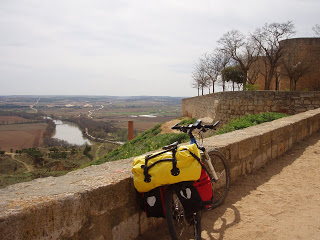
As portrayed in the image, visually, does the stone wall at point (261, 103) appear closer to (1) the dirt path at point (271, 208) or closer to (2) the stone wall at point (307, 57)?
(1) the dirt path at point (271, 208)

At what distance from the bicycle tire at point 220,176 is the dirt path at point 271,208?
0.11 meters

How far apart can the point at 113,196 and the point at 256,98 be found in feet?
40.3

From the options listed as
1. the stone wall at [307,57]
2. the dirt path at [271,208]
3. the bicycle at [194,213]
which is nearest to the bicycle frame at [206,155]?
the bicycle at [194,213]

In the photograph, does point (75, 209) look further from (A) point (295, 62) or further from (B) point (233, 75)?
(B) point (233, 75)

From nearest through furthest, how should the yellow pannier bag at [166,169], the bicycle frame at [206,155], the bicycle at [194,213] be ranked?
the yellow pannier bag at [166,169], the bicycle at [194,213], the bicycle frame at [206,155]

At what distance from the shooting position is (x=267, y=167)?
15.2 ft

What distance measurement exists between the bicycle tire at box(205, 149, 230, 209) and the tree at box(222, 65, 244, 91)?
27.3m

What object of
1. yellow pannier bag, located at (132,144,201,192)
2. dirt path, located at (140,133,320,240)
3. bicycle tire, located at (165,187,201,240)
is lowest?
dirt path, located at (140,133,320,240)

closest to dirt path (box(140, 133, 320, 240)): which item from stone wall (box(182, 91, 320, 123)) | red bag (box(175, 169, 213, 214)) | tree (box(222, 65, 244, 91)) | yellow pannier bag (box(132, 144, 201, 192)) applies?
red bag (box(175, 169, 213, 214))

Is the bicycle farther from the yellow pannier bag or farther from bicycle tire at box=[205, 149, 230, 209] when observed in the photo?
the yellow pannier bag

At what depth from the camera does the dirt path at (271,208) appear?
2.61 m

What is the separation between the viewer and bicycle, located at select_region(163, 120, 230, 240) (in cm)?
217

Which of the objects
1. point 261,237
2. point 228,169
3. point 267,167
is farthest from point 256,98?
point 261,237

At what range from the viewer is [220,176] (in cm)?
349
